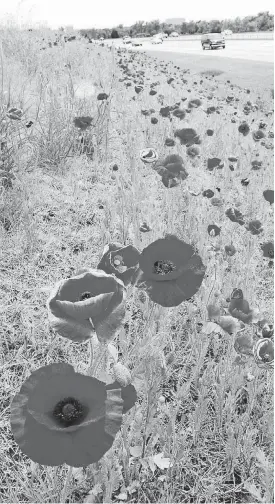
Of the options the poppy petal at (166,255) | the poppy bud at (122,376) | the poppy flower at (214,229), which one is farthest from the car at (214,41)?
the poppy bud at (122,376)

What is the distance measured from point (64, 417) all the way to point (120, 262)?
0.37 m

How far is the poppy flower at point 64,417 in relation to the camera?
2.13 feet

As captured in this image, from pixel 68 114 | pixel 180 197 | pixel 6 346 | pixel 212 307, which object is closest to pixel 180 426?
pixel 212 307

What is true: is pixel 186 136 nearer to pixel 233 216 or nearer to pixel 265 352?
pixel 233 216

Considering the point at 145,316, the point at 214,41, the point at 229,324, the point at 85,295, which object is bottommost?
the point at 145,316

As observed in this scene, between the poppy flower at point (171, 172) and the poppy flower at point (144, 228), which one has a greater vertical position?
the poppy flower at point (171, 172)

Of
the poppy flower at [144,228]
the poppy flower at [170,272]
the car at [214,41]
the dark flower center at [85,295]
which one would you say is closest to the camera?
the dark flower center at [85,295]

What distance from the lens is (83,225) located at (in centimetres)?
261

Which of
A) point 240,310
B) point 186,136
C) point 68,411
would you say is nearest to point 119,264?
point 68,411

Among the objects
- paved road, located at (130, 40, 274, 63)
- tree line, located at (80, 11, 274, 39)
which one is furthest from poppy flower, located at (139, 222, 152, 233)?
tree line, located at (80, 11, 274, 39)

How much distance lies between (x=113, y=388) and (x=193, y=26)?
2297 inches

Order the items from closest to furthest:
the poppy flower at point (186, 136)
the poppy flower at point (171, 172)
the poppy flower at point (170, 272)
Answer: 1. the poppy flower at point (170, 272)
2. the poppy flower at point (171, 172)
3. the poppy flower at point (186, 136)

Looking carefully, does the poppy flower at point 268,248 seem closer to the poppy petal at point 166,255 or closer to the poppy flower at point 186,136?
the poppy petal at point 166,255

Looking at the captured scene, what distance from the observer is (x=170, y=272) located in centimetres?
96
